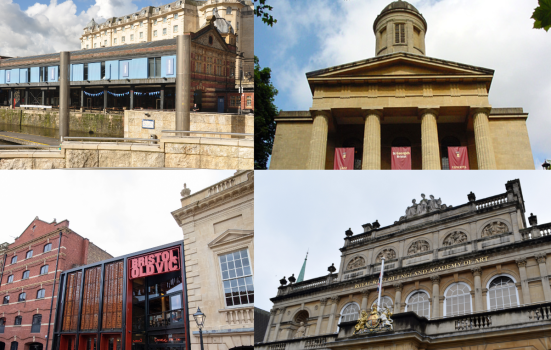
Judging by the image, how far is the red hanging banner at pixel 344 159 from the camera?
29.9 m

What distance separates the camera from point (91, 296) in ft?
A: 80.5

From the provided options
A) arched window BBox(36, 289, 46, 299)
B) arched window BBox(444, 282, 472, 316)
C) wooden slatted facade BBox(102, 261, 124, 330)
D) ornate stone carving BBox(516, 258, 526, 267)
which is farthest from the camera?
arched window BBox(36, 289, 46, 299)

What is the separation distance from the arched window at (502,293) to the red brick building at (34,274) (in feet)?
65.1

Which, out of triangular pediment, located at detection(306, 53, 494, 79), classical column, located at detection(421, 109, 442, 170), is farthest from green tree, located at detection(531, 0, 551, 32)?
triangular pediment, located at detection(306, 53, 494, 79)

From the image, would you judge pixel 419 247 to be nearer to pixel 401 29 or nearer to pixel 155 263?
pixel 155 263

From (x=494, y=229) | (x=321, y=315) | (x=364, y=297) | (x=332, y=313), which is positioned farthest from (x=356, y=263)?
(x=494, y=229)

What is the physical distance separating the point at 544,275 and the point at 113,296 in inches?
752

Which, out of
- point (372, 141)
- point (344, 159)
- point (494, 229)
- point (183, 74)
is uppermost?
point (372, 141)

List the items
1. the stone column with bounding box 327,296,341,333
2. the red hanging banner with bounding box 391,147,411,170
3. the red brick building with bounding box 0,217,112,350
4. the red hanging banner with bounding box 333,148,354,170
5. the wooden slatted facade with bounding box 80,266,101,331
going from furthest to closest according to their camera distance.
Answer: the red hanging banner with bounding box 333,148,354,170 → the red brick building with bounding box 0,217,112,350 → the red hanging banner with bounding box 391,147,411,170 → the stone column with bounding box 327,296,341,333 → the wooden slatted facade with bounding box 80,266,101,331

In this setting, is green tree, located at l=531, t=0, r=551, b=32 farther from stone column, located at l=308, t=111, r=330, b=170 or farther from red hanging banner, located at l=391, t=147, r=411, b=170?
stone column, located at l=308, t=111, r=330, b=170

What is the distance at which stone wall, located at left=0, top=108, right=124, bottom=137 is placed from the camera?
64.9 feet

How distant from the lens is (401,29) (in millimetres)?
37781

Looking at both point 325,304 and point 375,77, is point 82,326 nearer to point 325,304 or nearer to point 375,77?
point 325,304

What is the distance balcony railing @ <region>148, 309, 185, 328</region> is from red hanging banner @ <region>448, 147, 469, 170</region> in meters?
17.9
